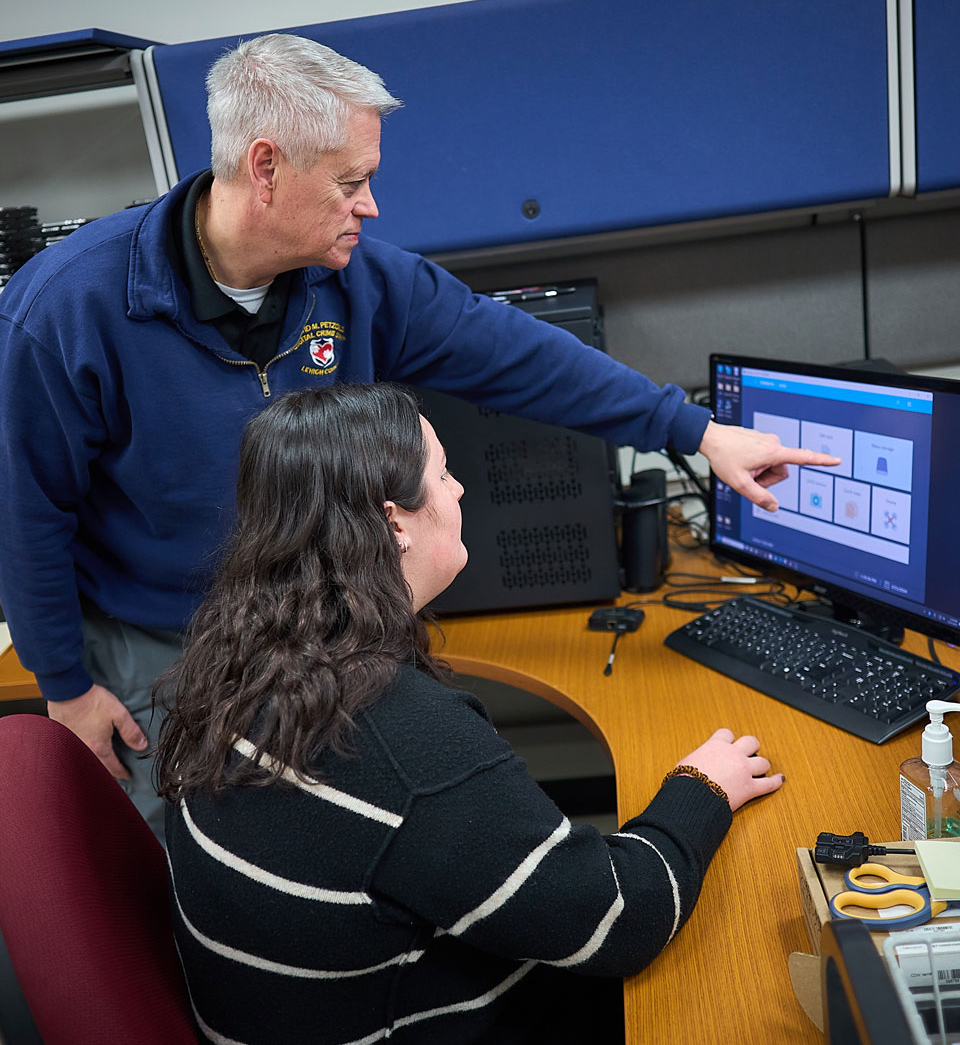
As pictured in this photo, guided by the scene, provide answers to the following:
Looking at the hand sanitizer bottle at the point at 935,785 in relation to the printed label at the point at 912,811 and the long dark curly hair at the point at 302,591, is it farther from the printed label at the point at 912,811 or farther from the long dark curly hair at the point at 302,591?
the long dark curly hair at the point at 302,591

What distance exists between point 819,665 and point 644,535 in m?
0.41

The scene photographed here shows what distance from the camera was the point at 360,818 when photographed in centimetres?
74

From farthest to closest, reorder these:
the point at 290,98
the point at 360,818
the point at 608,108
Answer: the point at 608,108, the point at 290,98, the point at 360,818

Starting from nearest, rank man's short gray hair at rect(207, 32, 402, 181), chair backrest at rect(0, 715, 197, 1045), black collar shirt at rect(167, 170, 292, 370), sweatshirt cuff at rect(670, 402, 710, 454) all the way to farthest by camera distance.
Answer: chair backrest at rect(0, 715, 197, 1045)
man's short gray hair at rect(207, 32, 402, 181)
black collar shirt at rect(167, 170, 292, 370)
sweatshirt cuff at rect(670, 402, 710, 454)

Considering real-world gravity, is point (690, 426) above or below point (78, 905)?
above

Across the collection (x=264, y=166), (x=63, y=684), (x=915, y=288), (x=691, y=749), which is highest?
(x=264, y=166)

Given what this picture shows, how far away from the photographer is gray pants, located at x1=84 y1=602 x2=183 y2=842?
4.65 feet

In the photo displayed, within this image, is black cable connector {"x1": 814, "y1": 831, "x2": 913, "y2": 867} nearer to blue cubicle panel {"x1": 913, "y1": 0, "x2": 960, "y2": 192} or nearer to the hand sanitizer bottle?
the hand sanitizer bottle

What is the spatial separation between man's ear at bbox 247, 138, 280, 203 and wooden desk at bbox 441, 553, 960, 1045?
0.74 m

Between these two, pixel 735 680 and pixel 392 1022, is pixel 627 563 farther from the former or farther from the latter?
pixel 392 1022

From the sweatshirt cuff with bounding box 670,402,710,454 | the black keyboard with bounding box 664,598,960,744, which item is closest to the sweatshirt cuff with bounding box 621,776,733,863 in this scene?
the black keyboard with bounding box 664,598,960,744

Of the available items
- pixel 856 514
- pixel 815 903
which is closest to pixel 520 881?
pixel 815 903

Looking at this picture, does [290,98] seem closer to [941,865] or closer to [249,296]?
[249,296]

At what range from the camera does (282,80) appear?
3.70 feet
